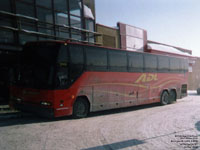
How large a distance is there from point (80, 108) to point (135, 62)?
4.93 meters

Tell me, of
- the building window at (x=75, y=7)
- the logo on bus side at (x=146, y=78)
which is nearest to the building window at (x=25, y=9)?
the building window at (x=75, y=7)

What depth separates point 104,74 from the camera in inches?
435

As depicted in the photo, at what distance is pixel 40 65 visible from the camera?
29.0 ft

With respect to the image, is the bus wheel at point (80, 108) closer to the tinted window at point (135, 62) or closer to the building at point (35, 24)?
the building at point (35, 24)

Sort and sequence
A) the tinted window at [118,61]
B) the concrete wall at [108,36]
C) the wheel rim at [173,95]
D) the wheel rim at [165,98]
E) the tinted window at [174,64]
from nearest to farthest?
1. the tinted window at [118,61]
2. the wheel rim at [165,98]
3. the tinted window at [174,64]
4. the wheel rim at [173,95]
5. the concrete wall at [108,36]

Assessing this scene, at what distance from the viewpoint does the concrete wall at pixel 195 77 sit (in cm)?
4025

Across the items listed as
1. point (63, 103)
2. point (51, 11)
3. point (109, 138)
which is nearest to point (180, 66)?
point (51, 11)

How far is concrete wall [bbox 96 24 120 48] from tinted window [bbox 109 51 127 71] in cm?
775

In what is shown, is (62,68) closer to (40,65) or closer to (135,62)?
(40,65)

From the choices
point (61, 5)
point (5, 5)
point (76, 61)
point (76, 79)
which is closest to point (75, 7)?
point (61, 5)

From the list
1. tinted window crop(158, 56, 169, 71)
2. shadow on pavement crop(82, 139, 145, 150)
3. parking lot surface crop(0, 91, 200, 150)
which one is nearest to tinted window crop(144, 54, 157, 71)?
tinted window crop(158, 56, 169, 71)

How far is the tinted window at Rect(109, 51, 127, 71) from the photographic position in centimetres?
1155

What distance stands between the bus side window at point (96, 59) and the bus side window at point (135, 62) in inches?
84.2

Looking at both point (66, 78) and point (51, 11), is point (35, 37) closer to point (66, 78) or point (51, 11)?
point (51, 11)
